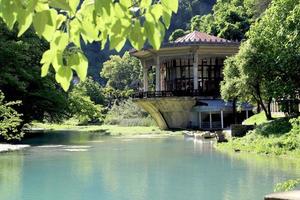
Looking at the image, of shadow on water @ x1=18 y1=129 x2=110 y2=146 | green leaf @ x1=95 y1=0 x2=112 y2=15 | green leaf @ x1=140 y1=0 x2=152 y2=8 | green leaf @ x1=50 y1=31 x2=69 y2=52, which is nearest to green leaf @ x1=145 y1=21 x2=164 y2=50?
green leaf @ x1=140 y1=0 x2=152 y2=8

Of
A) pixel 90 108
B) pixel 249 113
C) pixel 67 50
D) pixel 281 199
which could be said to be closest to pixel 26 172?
pixel 281 199

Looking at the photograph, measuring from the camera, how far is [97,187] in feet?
40.9

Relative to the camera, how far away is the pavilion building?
43.4 meters

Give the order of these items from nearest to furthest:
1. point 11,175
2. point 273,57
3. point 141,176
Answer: point 141,176 < point 11,175 < point 273,57

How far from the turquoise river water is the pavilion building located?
22.5 meters

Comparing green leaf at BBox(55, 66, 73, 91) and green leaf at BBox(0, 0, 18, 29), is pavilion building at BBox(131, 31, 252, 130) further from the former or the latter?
green leaf at BBox(0, 0, 18, 29)

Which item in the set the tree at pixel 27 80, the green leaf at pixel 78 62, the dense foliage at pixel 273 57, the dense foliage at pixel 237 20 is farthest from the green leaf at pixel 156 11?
the dense foliage at pixel 237 20

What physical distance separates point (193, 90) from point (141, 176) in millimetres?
31205

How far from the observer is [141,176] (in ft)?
47.0

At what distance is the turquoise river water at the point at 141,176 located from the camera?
37.5 feet

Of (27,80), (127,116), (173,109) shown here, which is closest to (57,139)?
(27,80)

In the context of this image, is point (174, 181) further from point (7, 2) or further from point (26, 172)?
point (7, 2)

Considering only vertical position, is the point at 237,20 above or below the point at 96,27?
above

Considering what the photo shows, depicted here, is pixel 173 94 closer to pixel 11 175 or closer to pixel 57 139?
pixel 57 139
